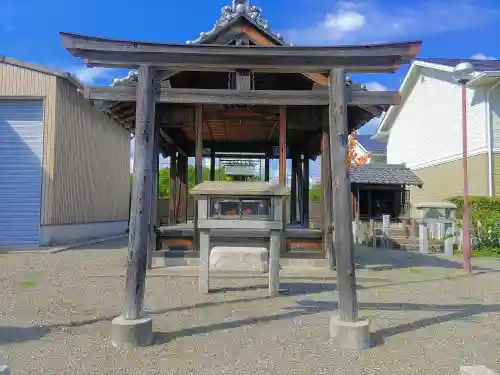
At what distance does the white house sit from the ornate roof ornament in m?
9.48

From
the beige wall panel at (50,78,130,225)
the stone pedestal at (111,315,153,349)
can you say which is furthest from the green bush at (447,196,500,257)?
the beige wall panel at (50,78,130,225)

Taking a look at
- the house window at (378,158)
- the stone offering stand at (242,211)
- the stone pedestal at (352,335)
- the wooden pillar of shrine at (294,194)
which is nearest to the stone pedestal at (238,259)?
the stone offering stand at (242,211)

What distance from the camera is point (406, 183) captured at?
19.0 metres

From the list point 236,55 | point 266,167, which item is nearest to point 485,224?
point 266,167

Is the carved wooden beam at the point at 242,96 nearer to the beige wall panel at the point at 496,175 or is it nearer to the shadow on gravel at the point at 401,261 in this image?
the shadow on gravel at the point at 401,261

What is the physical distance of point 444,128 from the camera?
1898 centimetres

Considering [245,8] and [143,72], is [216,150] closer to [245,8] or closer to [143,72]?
[245,8]

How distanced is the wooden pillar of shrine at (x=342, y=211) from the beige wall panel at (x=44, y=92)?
11.7 meters

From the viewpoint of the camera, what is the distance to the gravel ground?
12.5 ft

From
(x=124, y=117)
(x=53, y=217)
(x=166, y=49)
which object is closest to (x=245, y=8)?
(x=124, y=117)

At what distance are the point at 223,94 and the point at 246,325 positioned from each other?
112 inches

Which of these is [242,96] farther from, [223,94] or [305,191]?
[305,191]

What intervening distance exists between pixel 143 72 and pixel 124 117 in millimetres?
5102

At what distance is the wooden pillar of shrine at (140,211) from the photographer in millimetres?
4426
